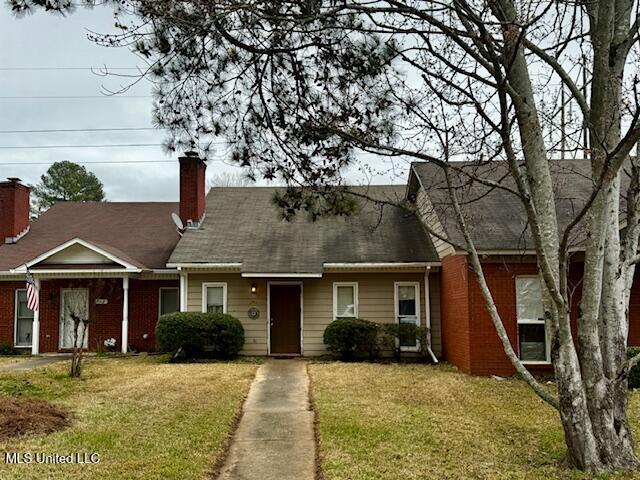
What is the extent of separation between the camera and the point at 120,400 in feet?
28.9

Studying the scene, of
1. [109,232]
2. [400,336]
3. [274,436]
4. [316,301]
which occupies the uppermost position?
[109,232]

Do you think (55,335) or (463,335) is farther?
(55,335)

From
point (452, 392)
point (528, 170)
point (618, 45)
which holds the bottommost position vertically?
point (452, 392)

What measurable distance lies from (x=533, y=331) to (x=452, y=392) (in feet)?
10.0

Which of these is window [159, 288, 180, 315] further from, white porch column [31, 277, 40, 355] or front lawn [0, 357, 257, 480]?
front lawn [0, 357, 257, 480]

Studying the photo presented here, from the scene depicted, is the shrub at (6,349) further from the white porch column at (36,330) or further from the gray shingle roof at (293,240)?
the gray shingle roof at (293,240)

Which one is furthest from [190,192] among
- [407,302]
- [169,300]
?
[407,302]

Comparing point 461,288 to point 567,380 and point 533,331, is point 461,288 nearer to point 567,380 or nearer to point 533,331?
point 533,331

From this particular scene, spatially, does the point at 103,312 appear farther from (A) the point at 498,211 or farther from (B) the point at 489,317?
(A) the point at 498,211

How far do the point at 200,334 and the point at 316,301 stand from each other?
123 inches

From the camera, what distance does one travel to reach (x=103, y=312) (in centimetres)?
1670

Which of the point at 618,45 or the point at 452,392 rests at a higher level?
the point at 618,45

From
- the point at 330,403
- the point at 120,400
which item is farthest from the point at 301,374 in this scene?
the point at 120,400

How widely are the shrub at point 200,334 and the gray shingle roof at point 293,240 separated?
1.42m
